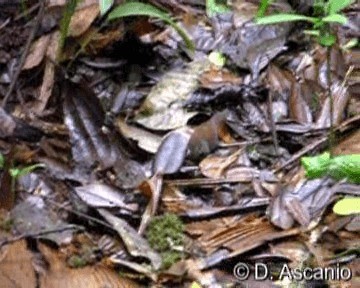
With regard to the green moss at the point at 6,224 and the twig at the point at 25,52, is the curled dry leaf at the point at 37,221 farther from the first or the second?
the twig at the point at 25,52

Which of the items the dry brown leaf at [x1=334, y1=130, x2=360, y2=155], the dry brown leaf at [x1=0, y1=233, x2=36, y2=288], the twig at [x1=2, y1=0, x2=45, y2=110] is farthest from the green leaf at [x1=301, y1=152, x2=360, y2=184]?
the twig at [x1=2, y1=0, x2=45, y2=110]

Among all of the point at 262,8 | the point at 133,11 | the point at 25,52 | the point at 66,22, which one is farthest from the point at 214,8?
the point at 25,52

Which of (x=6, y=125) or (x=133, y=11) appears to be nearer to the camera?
(x=6, y=125)

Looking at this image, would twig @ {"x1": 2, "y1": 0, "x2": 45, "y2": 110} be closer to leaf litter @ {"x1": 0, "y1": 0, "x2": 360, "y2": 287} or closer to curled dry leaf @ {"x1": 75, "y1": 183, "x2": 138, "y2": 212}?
leaf litter @ {"x1": 0, "y1": 0, "x2": 360, "y2": 287}

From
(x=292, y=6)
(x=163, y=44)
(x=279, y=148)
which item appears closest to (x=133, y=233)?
(x=279, y=148)

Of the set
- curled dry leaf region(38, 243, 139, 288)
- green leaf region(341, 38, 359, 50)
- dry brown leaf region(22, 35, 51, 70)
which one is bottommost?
curled dry leaf region(38, 243, 139, 288)

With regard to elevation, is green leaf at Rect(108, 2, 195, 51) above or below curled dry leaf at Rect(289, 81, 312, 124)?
above

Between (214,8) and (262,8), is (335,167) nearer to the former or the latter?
(262,8)
